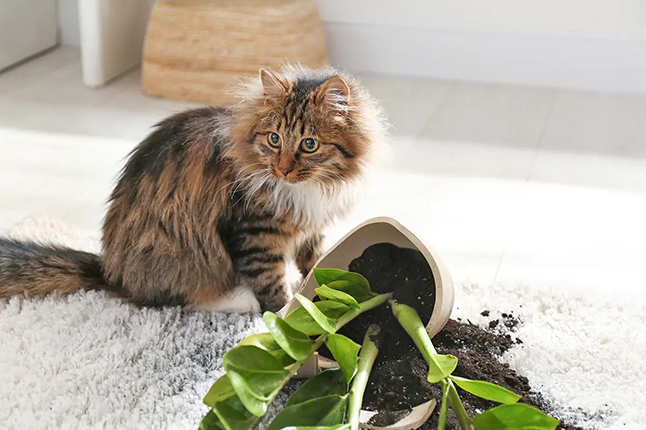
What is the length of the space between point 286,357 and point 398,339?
13.1 inches

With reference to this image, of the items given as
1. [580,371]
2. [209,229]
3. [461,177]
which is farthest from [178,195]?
[461,177]

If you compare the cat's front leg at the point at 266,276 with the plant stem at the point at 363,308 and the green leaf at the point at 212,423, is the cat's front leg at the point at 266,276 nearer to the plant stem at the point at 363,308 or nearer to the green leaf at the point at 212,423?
the plant stem at the point at 363,308

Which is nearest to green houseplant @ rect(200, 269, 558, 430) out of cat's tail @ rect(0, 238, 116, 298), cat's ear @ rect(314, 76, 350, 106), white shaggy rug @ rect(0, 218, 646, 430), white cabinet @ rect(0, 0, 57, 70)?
white shaggy rug @ rect(0, 218, 646, 430)

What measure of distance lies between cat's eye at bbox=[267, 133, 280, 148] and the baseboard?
2009 mm

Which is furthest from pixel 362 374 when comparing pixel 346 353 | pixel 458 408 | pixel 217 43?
pixel 217 43

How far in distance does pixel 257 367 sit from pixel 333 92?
24.9 inches

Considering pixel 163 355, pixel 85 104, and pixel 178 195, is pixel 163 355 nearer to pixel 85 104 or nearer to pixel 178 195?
pixel 178 195

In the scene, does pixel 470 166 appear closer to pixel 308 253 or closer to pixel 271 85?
pixel 308 253

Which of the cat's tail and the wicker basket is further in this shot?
the wicker basket

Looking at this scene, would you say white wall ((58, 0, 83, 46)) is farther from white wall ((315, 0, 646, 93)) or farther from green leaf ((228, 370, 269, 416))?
green leaf ((228, 370, 269, 416))

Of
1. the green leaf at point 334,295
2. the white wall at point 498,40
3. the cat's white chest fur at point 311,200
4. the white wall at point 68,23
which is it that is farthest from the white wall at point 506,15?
the green leaf at point 334,295

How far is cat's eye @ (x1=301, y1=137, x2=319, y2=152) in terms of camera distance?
61.6 inches

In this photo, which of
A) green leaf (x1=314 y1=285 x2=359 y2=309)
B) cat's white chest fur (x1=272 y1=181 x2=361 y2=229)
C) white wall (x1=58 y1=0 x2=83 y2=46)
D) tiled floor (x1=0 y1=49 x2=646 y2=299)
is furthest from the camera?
white wall (x1=58 y1=0 x2=83 y2=46)

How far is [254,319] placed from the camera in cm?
172
